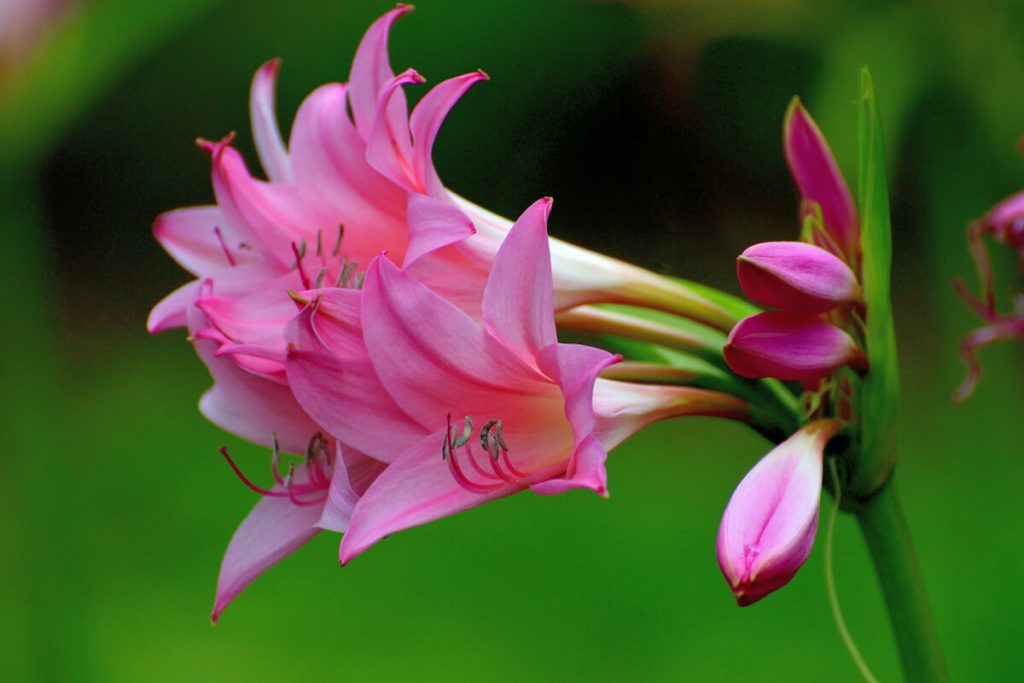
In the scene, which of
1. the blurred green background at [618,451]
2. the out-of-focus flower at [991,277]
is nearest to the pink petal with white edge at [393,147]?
the out-of-focus flower at [991,277]

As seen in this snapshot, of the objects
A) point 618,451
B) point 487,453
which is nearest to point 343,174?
point 487,453

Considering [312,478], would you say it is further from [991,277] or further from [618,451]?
[618,451]

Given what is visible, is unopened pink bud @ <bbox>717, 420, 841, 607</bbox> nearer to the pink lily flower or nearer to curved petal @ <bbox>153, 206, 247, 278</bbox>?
the pink lily flower

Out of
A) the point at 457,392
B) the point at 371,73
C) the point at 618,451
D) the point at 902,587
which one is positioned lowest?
the point at 618,451

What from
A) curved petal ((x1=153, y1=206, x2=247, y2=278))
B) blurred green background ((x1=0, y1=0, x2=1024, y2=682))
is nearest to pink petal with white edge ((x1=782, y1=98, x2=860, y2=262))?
curved petal ((x1=153, y1=206, x2=247, y2=278))

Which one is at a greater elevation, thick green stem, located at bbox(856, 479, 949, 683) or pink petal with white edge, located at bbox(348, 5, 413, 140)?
Answer: pink petal with white edge, located at bbox(348, 5, 413, 140)

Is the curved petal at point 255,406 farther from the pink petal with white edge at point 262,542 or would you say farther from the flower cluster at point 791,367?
the flower cluster at point 791,367

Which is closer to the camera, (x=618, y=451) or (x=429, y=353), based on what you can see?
(x=429, y=353)
